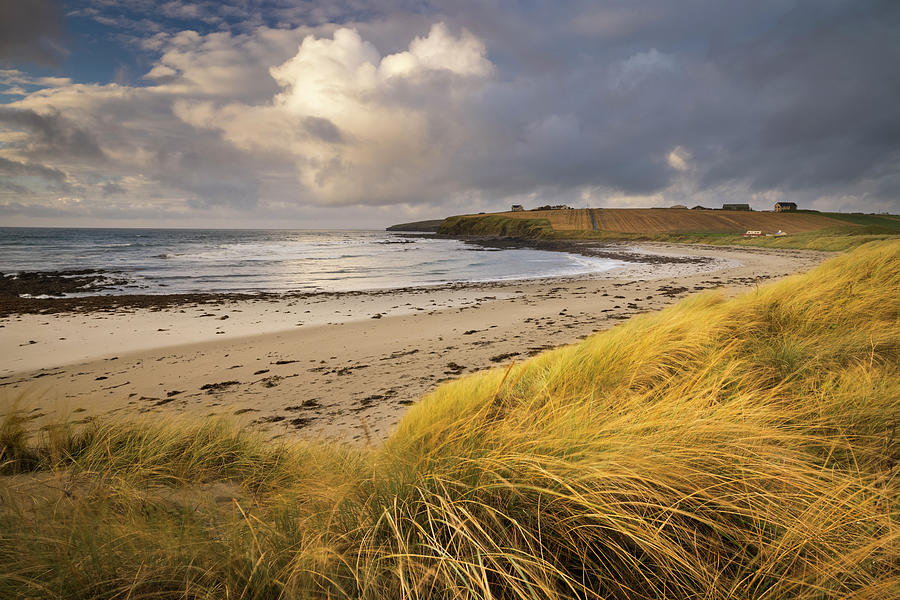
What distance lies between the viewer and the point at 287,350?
27.3 feet

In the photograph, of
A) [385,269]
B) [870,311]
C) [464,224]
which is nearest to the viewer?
[870,311]

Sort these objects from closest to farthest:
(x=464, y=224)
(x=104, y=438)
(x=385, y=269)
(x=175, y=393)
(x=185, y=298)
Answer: (x=104, y=438) < (x=175, y=393) < (x=185, y=298) < (x=385, y=269) < (x=464, y=224)

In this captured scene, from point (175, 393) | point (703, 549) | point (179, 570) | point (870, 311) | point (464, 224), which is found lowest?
point (175, 393)

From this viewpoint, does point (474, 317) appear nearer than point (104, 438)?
No

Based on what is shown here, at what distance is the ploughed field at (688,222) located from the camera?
58.5 metres

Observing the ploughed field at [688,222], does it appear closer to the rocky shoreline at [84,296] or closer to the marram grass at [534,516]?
the rocky shoreline at [84,296]

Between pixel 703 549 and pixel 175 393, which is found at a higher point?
pixel 703 549

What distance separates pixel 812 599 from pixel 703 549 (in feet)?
0.90

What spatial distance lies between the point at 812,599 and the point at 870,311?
4.79 m

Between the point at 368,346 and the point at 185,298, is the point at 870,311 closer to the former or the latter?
the point at 368,346

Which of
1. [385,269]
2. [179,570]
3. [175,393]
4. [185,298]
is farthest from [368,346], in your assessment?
[385,269]

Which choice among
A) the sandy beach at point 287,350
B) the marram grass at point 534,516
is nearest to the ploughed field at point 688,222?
the sandy beach at point 287,350

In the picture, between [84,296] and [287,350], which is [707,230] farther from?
[84,296]

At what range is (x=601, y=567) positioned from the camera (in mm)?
1305
